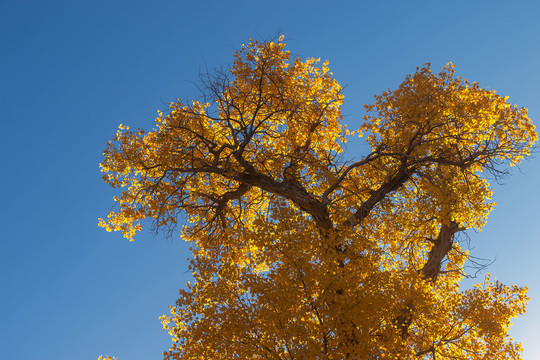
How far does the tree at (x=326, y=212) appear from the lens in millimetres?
9969

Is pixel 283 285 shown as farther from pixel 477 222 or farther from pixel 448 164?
pixel 477 222

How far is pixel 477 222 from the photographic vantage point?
53.4 feet

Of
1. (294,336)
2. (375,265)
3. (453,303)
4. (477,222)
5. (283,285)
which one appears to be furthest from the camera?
(477,222)

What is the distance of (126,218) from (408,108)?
11.3 m

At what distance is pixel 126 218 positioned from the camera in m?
15.8

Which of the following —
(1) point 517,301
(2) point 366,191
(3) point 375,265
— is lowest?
(3) point 375,265

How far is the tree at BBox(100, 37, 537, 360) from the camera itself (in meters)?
9.97

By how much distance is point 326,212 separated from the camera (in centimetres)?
1362

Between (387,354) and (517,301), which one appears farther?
(517,301)

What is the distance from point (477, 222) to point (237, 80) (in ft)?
36.6

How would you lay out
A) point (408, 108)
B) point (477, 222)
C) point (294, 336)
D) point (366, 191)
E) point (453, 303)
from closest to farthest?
1. point (294, 336)
2. point (453, 303)
3. point (408, 108)
4. point (366, 191)
5. point (477, 222)

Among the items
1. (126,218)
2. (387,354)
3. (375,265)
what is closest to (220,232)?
(126,218)

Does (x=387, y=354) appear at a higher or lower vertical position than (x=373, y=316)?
lower

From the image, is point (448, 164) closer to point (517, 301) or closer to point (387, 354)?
point (517, 301)
